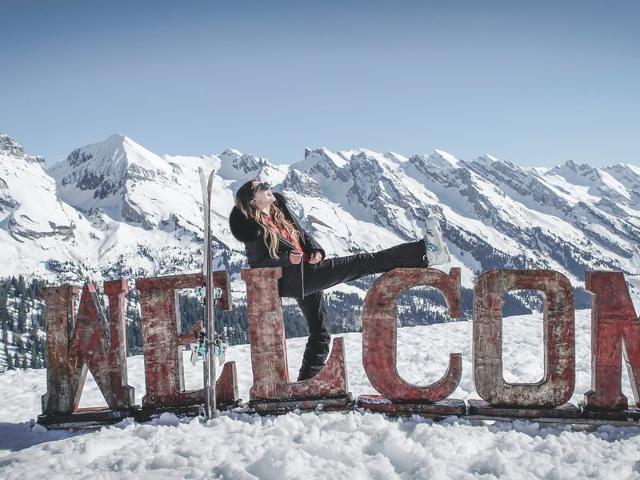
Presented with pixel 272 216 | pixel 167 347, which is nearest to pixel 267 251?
pixel 272 216

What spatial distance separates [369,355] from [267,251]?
6.77ft

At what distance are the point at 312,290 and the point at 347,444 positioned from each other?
2.53 meters

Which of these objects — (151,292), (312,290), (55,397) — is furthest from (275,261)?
(55,397)

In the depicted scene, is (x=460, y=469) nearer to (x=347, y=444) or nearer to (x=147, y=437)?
(x=347, y=444)

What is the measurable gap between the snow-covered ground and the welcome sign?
11.5 inches

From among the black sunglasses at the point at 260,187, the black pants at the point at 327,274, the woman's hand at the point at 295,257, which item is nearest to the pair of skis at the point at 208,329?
the black sunglasses at the point at 260,187

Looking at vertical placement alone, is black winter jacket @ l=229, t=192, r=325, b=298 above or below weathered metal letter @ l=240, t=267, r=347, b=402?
above

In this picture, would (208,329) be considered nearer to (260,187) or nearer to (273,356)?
(273,356)

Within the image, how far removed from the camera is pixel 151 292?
7.45 m

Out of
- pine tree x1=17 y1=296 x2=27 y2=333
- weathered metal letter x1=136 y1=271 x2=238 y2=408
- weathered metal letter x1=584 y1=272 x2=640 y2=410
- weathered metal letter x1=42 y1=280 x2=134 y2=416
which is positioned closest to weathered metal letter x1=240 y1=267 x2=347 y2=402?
weathered metal letter x1=136 y1=271 x2=238 y2=408

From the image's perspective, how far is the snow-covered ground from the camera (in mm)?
5227

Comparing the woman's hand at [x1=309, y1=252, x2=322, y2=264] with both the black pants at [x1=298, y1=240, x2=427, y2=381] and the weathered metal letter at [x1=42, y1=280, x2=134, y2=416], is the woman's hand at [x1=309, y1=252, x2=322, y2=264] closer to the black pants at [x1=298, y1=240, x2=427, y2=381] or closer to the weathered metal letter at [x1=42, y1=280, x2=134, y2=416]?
the black pants at [x1=298, y1=240, x2=427, y2=381]

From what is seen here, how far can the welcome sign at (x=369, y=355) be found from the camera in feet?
21.6

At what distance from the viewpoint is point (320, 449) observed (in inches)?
222
